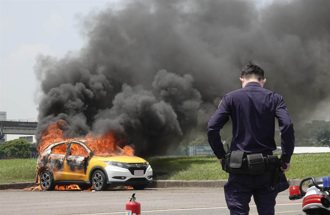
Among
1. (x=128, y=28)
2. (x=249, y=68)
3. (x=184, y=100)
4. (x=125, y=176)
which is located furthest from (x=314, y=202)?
(x=128, y=28)

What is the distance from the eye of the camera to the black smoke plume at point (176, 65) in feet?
87.9

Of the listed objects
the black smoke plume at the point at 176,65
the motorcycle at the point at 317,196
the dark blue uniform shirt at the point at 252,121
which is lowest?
the motorcycle at the point at 317,196

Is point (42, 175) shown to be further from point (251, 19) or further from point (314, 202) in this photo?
point (251, 19)

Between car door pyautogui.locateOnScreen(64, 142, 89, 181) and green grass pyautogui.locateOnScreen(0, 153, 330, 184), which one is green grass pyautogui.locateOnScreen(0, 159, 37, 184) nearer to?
green grass pyautogui.locateOnScreen(0, 153, 330, 184)

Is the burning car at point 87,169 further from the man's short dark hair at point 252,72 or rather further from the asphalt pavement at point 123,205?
the man's short dark hair at point 252,72

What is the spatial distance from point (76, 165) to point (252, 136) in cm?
1330

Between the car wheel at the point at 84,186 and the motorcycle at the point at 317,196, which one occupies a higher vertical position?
the car wheel at the point at 84,186

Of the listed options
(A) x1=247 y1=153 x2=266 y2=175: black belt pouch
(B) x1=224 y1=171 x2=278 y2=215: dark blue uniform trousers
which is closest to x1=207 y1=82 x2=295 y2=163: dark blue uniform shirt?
(A) x1=247 y1=153 x2=266 y2=175: black belt pouch

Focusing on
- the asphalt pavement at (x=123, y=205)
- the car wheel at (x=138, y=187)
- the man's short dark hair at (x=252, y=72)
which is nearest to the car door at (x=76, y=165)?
the car wheel at (x=138, y=187)

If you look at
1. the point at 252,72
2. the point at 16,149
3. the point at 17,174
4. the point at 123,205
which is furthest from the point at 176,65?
the point at 16,149

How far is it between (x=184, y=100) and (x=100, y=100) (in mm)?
4068

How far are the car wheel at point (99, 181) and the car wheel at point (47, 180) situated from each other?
1.50 meters

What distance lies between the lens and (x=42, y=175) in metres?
18.4

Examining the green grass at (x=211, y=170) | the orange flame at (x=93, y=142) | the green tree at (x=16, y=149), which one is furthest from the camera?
the green tree at (x=16, y=149)
